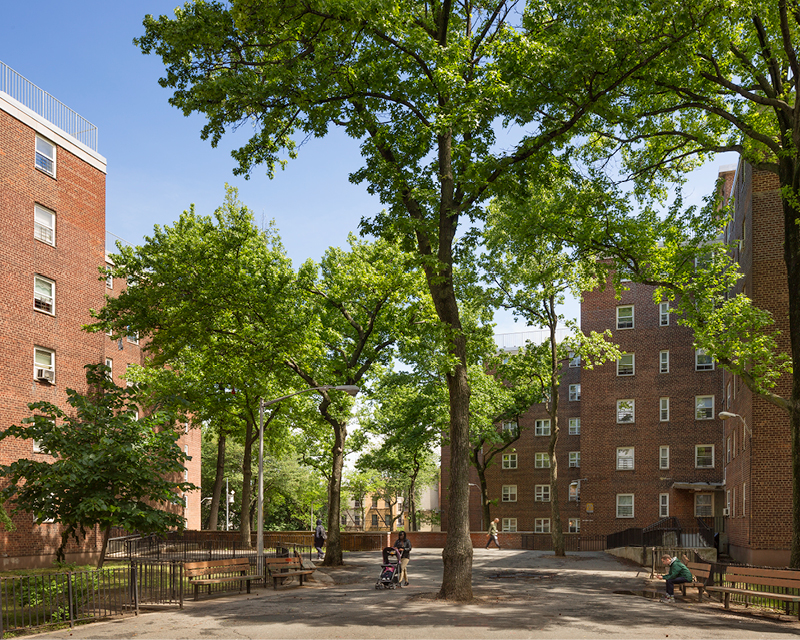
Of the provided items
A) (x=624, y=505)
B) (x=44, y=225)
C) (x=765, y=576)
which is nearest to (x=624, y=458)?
(x=624, y=505)

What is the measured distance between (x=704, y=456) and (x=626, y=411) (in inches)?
215

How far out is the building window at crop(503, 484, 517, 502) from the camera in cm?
6038

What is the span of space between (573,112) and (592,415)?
3517 centimetres

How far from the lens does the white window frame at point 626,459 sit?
4812cm

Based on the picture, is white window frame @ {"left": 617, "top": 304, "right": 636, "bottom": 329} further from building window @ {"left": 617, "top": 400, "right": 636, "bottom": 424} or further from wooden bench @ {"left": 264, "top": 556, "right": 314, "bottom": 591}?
wooden bench @ {"left": 264, "top": 556, "right": 314, "bottom": 591}

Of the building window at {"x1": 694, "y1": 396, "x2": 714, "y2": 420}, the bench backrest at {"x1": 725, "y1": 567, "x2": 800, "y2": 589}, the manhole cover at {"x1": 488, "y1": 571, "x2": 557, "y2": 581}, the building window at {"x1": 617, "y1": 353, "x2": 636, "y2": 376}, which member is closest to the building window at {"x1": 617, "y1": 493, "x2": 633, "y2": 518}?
the building window at {"x1": 694, "y1": 396, "x2": 714, "y2": 420}

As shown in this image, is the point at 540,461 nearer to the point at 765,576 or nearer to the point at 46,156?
the point at 46,156

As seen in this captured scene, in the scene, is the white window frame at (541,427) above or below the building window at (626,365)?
below

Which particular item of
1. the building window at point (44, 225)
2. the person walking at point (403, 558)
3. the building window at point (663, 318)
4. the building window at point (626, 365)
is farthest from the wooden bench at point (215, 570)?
the building window at point (663, 318)

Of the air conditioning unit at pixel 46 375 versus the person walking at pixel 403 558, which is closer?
the person walking at pixel 403 558

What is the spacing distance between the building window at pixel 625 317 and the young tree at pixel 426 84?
3288 cm

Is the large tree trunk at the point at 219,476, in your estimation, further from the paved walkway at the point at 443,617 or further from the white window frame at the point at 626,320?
the white window frame at the point at 626,320

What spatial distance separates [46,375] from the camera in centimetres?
2809

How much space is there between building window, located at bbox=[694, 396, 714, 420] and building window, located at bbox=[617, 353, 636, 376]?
4.50 metres
